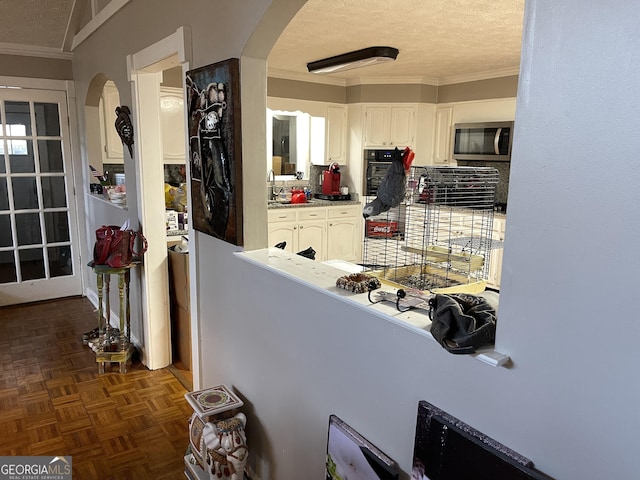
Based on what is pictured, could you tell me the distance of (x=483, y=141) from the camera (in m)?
4.95

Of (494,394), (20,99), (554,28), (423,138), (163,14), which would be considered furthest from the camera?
(423,138)

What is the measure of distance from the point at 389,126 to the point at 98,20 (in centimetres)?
327

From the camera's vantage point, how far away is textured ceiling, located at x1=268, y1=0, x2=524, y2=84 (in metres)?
2.82

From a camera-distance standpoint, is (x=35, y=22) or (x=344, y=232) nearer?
(x=35, y=22)

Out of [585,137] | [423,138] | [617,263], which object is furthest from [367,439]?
[423,138]

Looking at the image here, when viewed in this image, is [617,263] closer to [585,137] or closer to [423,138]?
[585,137]

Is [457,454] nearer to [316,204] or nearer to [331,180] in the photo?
[316,204]

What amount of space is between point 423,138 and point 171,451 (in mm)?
4399

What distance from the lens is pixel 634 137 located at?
80 cm

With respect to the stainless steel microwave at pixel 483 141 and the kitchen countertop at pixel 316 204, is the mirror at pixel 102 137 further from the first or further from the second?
the stainless steel microwave at pixel 483 141

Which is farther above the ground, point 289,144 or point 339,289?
point 289,144

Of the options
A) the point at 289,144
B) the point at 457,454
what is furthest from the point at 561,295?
the point at 289,144

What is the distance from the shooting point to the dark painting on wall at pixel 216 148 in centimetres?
192

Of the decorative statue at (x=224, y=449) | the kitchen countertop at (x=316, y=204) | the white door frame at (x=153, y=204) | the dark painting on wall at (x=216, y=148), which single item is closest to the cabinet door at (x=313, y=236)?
the kitchen countertop at (x=316, y=204)
